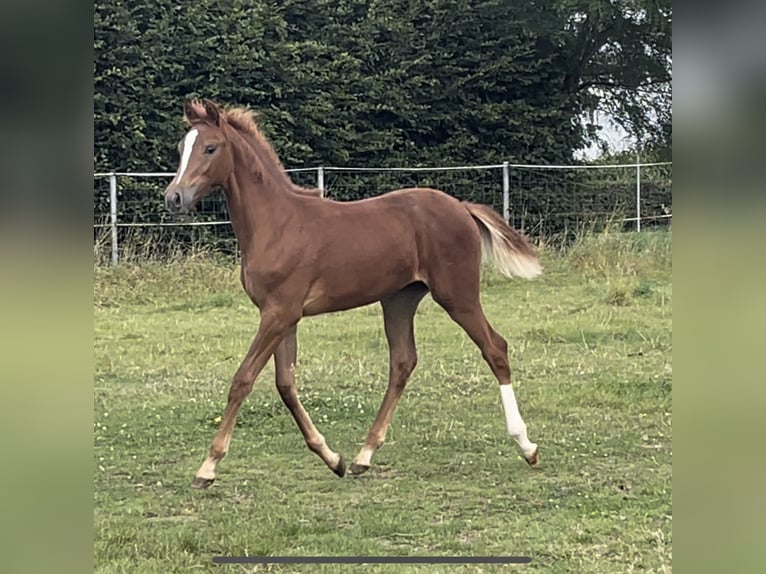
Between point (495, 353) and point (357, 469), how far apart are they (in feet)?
2.50

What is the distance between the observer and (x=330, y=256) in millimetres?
3461

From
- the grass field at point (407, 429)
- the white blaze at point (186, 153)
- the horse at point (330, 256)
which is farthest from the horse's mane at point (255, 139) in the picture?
the grass field at point (407, 429)

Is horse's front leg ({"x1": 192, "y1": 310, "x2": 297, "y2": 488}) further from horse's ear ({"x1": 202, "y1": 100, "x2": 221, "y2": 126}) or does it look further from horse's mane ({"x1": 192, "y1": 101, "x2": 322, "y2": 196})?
horse's ear ({"x1": 202, "y1": 100, "x2": 221, "y2": 126})

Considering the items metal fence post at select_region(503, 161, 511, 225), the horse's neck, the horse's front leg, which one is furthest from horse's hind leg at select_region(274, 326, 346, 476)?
metal fence post at select_region(503, 161, 511, 225)

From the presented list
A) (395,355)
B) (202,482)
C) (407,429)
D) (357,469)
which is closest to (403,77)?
(395,355)

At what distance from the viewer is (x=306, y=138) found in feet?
14.5

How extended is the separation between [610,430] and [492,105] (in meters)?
1.68

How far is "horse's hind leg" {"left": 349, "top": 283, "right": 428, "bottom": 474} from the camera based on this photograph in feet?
12.1

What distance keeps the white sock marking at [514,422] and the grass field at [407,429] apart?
10 cm

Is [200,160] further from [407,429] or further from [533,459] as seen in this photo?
[533,459]
